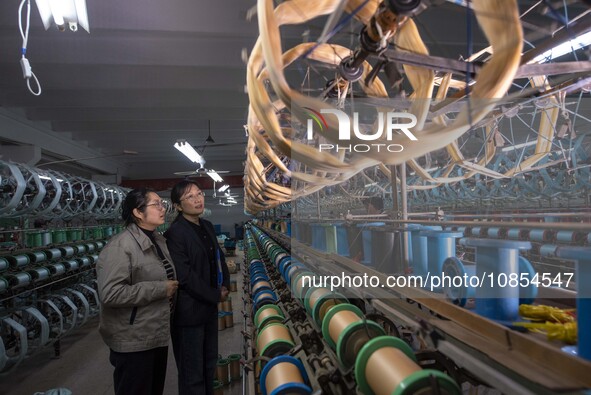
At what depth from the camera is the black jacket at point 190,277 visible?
2105 millimetres

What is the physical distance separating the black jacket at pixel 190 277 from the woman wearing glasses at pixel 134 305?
0.07 meters

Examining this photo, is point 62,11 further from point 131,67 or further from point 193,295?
point 131,67

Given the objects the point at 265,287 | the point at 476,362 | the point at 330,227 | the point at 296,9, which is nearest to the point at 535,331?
the point at 476,362

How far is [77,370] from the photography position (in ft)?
12.7

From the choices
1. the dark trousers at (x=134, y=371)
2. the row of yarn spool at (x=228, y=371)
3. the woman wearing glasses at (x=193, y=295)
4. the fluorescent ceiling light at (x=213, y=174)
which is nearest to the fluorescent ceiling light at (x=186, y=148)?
the fluorescent ceiling light at (x=213, y=174)

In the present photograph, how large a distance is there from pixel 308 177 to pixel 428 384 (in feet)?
3.55

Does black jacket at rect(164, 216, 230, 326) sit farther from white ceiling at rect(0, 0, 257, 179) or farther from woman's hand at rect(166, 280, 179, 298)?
white ceiling at rect(0, 0, 257, 179)

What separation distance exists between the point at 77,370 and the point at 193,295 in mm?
2707

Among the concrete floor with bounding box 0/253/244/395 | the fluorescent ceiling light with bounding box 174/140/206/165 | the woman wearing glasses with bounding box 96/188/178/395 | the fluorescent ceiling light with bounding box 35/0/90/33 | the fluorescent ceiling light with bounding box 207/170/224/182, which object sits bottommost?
the concrete floor with bounding box 0/253/244/395

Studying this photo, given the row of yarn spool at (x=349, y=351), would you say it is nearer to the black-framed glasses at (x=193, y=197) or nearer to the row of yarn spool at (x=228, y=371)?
the black-framed glasses at (x=193, y=197)

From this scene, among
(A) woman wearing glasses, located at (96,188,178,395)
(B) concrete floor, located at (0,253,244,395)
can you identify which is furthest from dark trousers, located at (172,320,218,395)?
(B) concrete floor, located at (0,253,244,395)

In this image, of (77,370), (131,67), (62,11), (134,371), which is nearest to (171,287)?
(134,371)

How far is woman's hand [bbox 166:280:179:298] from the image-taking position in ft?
6.39

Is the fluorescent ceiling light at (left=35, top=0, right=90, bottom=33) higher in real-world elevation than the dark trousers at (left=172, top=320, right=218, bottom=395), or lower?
higher
